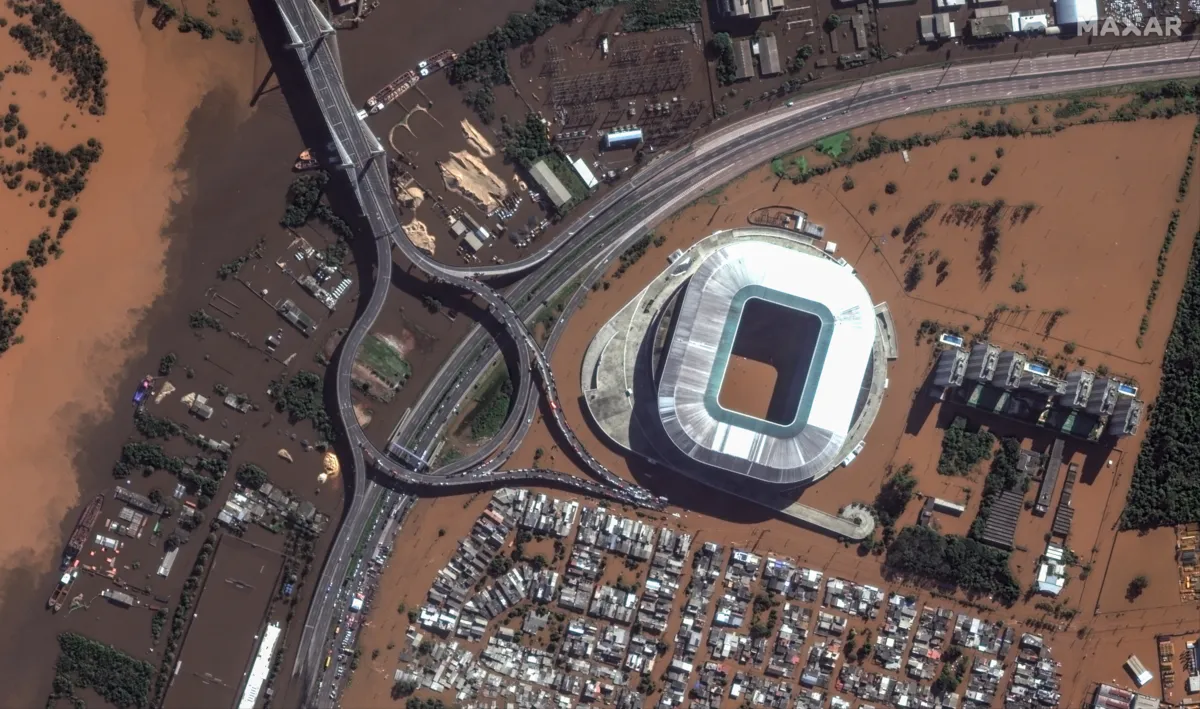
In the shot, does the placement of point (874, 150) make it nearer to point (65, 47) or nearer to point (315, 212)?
point (315, 212)

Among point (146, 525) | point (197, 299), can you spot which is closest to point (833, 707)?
point (146, 525)

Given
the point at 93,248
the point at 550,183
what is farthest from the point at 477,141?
the point at 93,248

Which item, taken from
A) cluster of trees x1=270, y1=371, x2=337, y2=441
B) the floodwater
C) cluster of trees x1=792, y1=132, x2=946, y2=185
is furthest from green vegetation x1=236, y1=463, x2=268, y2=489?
cluster of trees x1=792, y1=132, x2=946, y2=185

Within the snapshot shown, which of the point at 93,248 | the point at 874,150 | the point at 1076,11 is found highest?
the point at 1076,11

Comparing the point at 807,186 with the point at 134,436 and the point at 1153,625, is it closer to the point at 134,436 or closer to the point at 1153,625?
the point at 1153,625

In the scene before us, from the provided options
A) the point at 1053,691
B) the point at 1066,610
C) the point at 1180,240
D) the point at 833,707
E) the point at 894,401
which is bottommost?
the point at 833,707

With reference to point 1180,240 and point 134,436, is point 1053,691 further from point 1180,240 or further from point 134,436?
point 134,436

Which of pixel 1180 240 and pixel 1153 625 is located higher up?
pixel 1180 240

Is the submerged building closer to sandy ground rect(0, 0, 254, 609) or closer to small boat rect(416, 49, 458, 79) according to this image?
small boat rect(416, 49, 458, 79)
